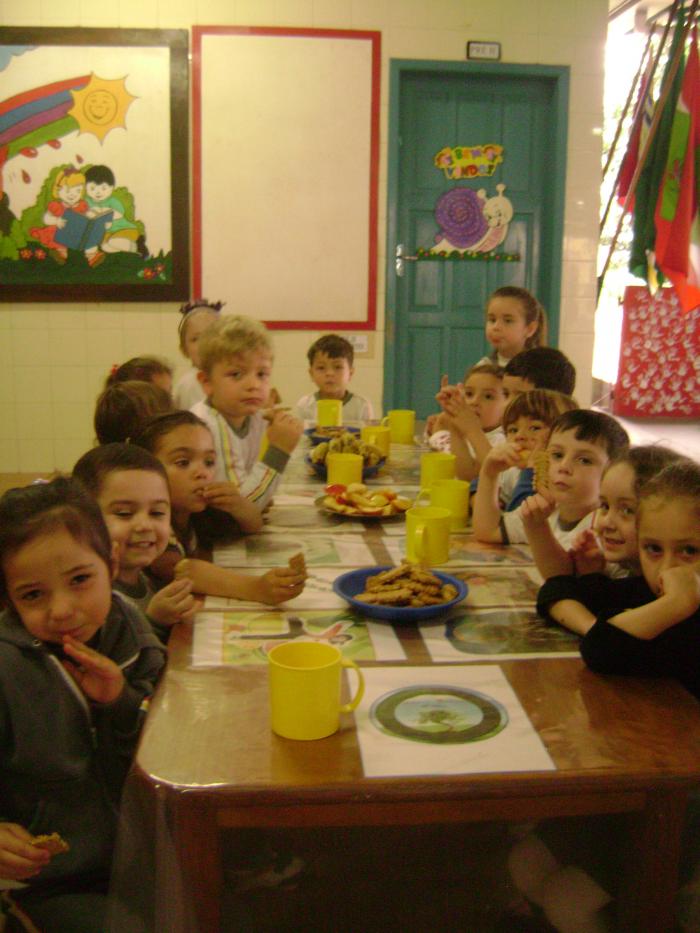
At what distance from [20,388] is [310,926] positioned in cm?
452

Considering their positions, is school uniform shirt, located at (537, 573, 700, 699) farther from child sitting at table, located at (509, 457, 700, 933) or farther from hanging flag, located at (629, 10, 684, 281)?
hanging flag, located at (629, 10, 684, 281)

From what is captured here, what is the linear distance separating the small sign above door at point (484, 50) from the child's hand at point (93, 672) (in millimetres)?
4572

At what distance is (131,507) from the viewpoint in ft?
5.07

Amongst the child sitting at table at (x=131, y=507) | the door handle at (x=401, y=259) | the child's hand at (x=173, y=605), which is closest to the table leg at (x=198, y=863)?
the child's hand at (x=173, y=605)

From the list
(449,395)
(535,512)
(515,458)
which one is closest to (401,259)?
(449,395)

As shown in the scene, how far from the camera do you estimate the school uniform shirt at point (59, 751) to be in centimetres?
117

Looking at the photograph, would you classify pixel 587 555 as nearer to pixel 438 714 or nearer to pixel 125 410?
pixel 438 714

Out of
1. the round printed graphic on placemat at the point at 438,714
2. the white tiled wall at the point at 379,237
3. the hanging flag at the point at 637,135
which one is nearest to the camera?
the round printed graphic on placemat at the point at 438,714

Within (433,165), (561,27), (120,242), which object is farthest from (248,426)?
(561,27)

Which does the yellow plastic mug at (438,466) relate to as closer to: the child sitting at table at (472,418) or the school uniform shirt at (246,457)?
the child sitting at table at (472,418)

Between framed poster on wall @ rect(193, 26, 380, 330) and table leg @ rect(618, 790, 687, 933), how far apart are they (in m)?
4.30

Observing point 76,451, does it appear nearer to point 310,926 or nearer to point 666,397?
point 310,926

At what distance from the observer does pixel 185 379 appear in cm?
363

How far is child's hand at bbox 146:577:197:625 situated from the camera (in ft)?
4.45
